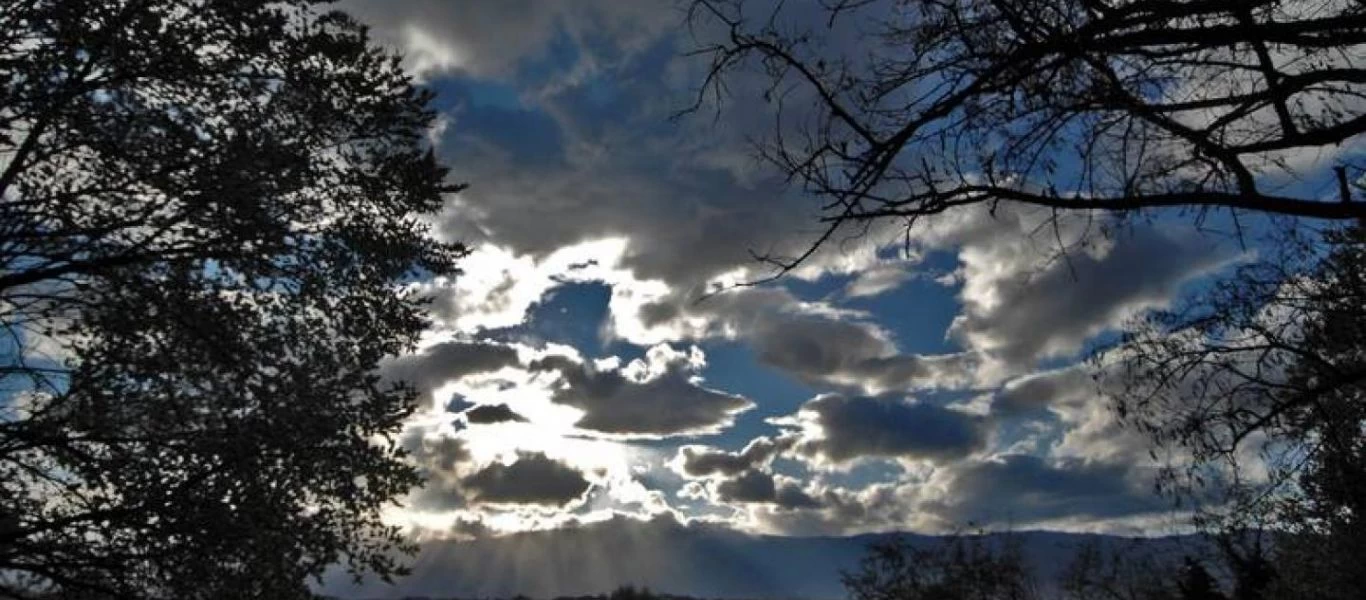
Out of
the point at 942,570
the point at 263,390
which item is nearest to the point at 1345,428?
the point at 263,390

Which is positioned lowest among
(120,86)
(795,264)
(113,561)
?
(113,561)

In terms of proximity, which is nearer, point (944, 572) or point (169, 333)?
point (169, 333)

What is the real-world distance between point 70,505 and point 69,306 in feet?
6.55

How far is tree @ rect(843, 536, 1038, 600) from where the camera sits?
113ft

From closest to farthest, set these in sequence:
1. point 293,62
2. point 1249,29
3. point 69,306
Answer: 1. point 1249,29
2. point 69,306
3. point 293,62

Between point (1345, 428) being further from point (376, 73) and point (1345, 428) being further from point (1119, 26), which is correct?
point (376, 73)

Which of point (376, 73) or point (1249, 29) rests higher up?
point (376, 73)

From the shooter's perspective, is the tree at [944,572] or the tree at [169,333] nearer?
the tree at [169,333]

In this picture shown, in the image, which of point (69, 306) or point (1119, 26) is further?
point (69, 306)

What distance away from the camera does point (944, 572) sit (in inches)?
1377

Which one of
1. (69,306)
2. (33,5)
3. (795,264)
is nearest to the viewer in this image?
(795,264)

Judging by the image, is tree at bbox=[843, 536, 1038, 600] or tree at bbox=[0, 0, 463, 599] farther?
tree at bbox=[843, 536, 1038, 600]

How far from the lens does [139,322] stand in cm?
1011

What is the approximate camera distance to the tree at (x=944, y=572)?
3438 cm
